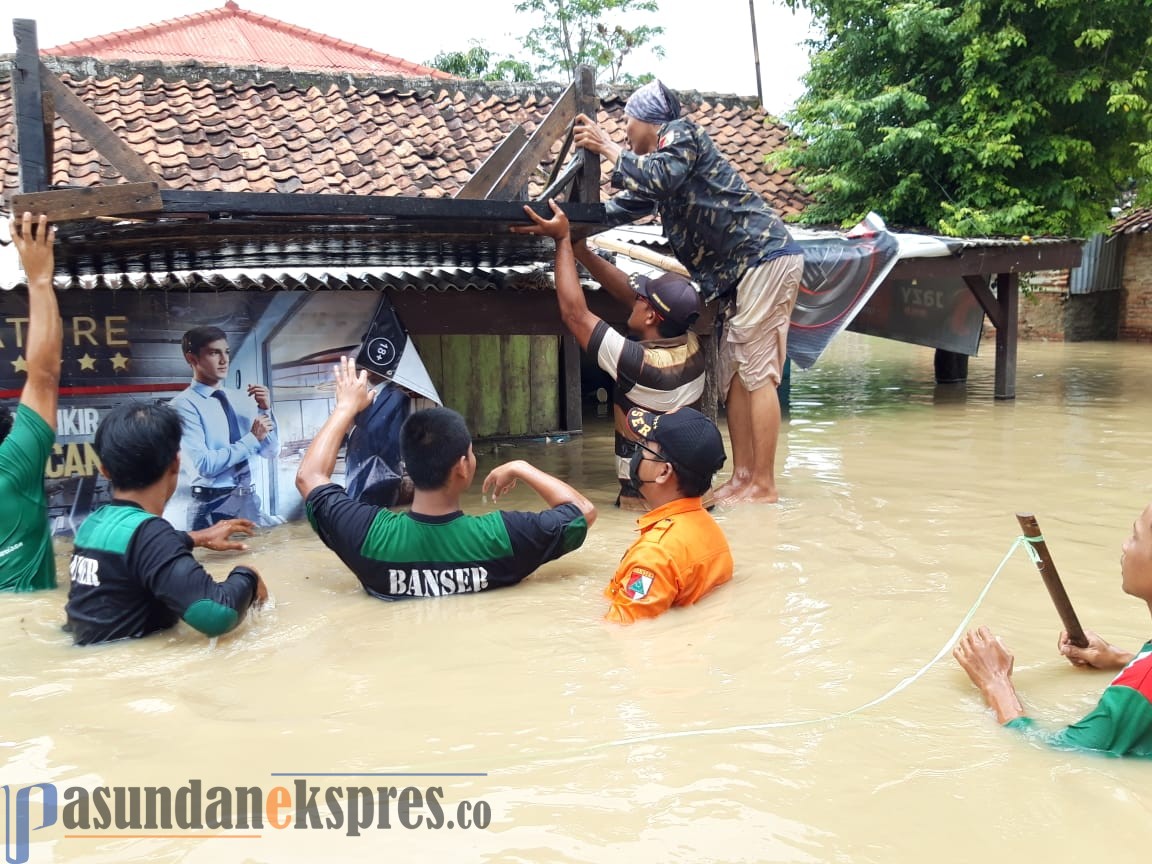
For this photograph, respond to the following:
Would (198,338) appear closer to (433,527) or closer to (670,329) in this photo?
(433,527)

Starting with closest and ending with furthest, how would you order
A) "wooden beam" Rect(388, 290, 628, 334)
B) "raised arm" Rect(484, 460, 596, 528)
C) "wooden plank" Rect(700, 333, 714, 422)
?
"raised arm" Rect(484, 460, 596, 528) < "wooden beam" Rect(388, 290, 628, 334) < "wooden plank" Rect(700, 333, 714, 422)

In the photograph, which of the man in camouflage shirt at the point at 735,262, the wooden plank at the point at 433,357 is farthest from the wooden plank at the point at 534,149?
the wooden plank at the point at 433,357

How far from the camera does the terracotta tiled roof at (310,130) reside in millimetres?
8453

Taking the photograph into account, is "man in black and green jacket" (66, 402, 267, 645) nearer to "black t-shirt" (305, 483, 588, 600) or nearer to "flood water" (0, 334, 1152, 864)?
"flood water" (0, 334, 1152, 864)

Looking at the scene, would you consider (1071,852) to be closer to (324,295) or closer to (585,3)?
(324,295)

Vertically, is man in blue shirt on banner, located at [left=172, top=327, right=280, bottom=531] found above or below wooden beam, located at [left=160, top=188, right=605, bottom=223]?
below

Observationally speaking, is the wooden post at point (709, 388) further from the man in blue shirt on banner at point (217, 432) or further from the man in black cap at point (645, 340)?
the man in blue shirt on banner at point (217, 432)

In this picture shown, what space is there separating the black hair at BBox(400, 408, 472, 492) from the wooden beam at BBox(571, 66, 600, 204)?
1529 millimetres

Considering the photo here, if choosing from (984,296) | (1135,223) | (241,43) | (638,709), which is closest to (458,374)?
(984,296)

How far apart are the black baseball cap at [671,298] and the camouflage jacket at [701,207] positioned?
34 centimetres

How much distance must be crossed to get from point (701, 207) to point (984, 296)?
18.7 feet

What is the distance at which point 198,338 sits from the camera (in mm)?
4770

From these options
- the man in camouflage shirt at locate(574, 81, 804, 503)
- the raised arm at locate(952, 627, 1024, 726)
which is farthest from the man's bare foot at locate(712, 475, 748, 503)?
the raised arm at locate(952, 627, 1024, 726)

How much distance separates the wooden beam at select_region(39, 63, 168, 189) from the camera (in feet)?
12.1
